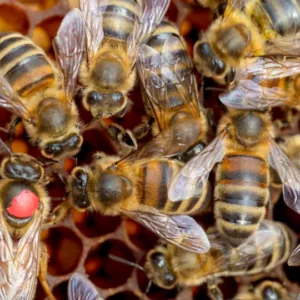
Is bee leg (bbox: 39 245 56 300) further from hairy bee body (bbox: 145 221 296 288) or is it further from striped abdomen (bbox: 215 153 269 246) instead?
striped abdomen (bbox: 215 153 269 246)

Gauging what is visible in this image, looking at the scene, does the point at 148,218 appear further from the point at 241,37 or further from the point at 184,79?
the point at 241,37

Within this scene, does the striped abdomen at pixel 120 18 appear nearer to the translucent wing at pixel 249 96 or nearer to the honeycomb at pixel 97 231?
the honeycomb at pixel 97 231

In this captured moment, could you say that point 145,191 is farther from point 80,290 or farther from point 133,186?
point 80,290

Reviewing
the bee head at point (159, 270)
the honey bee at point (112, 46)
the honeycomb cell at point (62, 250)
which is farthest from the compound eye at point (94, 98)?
the bee head at point (159, 270)

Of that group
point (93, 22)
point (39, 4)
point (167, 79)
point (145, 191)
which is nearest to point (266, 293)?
point (145, 191)

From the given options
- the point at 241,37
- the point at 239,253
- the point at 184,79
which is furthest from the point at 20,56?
the point at 239,253

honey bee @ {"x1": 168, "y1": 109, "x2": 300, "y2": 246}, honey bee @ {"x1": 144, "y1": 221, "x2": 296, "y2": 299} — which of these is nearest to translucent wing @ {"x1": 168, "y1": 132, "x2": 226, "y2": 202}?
honey bee @ {"x1": 168, "y1": 109, "x2": 300, "y2": 246}
